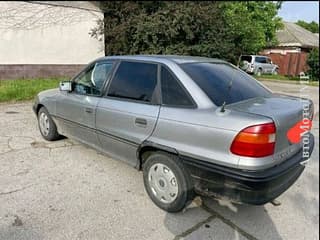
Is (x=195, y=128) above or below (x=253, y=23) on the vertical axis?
below

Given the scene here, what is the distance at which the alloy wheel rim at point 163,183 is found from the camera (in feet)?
9.25

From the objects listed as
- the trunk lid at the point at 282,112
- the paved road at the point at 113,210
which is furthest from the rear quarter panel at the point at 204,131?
the paved road at the point at 113,210

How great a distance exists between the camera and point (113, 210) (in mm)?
2898

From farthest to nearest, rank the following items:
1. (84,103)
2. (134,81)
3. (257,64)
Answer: (257,64) < (84,103) < (134,81)

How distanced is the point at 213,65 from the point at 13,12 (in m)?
9.21

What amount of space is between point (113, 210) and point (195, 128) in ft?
4.04

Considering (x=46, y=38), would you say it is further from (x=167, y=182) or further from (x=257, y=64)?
(x=167, y=182)

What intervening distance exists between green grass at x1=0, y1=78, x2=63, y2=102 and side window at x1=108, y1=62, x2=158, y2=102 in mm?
6118

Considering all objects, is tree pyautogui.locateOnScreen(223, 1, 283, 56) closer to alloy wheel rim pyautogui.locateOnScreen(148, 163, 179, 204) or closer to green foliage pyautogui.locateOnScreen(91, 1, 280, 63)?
green foliage pyautogui.locateOnScreen(91, 1, 280, 63)

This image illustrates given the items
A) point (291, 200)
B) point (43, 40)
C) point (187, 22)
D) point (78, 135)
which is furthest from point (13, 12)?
point (291, 200)

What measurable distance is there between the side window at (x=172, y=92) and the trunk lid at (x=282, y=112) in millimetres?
427

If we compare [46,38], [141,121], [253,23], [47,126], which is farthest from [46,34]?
[141,121]

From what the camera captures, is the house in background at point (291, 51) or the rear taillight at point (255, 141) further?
the house in background at point (291, 51)

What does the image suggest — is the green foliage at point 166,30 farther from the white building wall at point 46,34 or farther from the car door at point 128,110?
the car door at point 128,110
